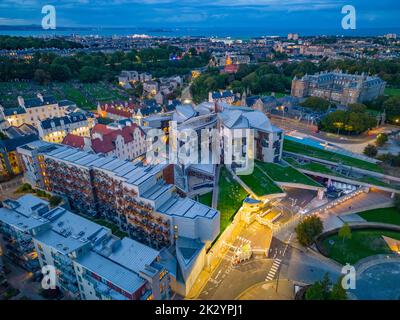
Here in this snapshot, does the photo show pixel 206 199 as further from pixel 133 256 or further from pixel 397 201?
pixel 397 201

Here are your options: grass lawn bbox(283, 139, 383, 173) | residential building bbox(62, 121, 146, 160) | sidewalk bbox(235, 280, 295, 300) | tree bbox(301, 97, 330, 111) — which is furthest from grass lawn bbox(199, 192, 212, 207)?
tree bbox(301, 97, 330, 111)

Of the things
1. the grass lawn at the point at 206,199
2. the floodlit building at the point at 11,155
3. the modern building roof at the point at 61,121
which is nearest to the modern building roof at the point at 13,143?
the floodlit building at the point at 11,155

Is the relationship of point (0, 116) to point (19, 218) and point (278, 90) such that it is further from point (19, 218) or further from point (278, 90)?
point (278, 90)

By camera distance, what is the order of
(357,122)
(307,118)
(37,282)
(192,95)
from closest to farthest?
(37,282) → (357,122) → (307,118) → (192,95)

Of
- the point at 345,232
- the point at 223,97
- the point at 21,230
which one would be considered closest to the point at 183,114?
the point at 223,97

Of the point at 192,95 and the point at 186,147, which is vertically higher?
the point at 192,95
